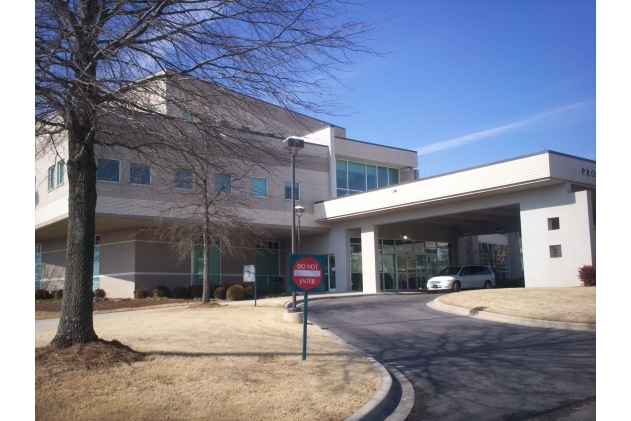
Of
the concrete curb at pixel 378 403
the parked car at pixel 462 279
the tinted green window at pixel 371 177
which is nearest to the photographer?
the concrete curb at pixel 378 403

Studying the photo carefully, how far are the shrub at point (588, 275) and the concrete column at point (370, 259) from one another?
11.9 meters

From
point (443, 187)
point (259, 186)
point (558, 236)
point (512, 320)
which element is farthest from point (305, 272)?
point (259, 186)

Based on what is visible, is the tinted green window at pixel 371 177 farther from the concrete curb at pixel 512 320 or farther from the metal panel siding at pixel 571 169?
the concrete curb at pixel 512 320

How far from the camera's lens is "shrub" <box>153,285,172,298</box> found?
27922 mm

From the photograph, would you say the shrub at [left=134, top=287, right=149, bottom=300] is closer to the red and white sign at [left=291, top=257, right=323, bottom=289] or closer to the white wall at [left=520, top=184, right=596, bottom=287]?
the white wall at [left=520, top=184, right=596, bottom=287]

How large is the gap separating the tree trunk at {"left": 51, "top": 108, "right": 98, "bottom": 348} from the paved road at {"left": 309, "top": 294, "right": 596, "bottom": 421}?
5264mm

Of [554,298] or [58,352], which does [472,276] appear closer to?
[554,298]

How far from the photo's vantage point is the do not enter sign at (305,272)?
990cm

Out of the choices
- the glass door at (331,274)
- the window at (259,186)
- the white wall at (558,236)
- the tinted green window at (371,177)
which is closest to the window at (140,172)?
the window at (259,186)

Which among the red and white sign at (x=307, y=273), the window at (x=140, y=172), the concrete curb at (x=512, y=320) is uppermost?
the window at (x=140, y=172)

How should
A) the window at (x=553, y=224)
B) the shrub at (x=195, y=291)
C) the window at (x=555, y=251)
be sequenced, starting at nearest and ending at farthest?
the window at (x=555, y=251) < the window at (x=553, y=224) < the shrub at (x=195, y=291)

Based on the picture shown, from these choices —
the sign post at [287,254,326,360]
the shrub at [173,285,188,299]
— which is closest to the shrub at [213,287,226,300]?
the shrub at [173,285,188,299]

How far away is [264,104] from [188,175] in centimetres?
378

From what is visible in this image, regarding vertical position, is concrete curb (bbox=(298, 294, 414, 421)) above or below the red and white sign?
below
